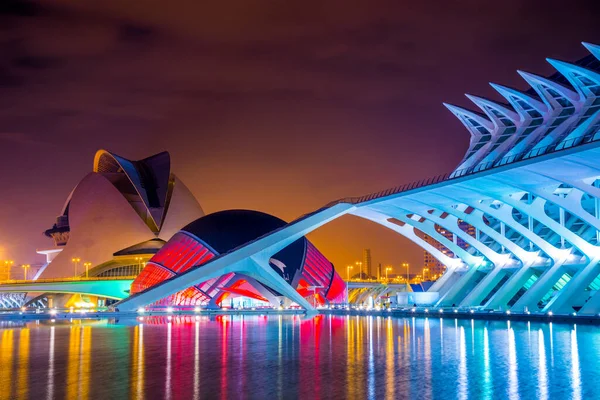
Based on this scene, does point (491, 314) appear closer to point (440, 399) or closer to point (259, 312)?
point (259, 312)

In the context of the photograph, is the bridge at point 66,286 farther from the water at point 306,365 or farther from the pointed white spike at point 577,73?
the pointed white spike at point 577,73

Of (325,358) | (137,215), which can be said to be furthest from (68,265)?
(325,358)

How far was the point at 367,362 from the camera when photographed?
19.1 metres

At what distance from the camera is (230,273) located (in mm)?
54344

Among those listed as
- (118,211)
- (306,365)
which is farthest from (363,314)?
(118,211)

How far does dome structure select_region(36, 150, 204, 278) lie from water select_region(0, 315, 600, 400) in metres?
49.0

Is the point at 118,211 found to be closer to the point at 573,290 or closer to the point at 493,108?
the point at 493,108

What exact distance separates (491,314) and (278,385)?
26.6 meters

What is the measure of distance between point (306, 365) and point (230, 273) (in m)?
36.3

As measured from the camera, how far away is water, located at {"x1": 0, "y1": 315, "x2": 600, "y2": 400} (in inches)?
569

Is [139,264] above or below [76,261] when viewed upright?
below

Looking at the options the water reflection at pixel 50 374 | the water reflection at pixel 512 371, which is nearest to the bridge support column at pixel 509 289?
the water reflection at pixel 512 371

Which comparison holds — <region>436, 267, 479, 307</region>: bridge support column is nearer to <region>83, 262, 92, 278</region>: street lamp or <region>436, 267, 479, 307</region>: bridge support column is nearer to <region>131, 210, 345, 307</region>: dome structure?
<region>131, 210, 345, 307</region>: dome structure

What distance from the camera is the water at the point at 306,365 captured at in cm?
1445
